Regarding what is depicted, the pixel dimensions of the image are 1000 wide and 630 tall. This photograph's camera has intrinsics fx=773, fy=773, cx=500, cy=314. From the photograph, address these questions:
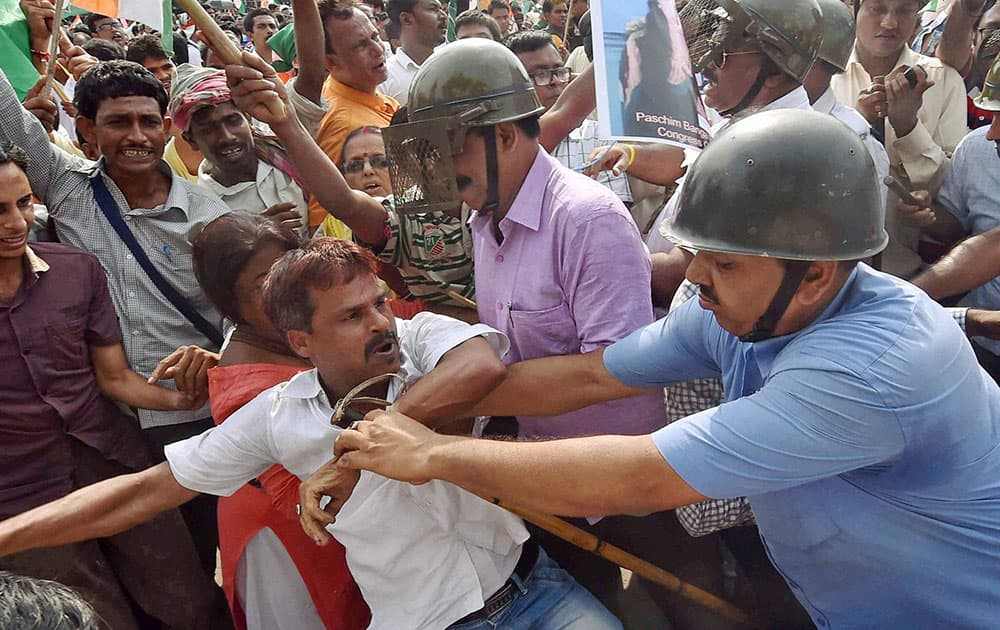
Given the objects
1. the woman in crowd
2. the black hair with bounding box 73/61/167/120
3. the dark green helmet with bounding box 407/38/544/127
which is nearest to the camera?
the dark green helmet with bounding box 407/38/544/127

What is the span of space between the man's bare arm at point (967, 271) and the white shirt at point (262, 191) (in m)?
2.69

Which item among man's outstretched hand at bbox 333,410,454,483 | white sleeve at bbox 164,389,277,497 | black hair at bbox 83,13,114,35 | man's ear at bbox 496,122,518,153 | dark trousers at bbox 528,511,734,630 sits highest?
man's ear at bbox 496,122,518,153

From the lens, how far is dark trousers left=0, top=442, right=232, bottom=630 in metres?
2.83

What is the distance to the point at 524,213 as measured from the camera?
7.67 ft

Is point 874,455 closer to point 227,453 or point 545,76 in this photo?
point 227,453

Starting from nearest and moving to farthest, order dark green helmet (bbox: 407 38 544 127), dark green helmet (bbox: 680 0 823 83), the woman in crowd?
dark green helmet (bbox: 407 38 544 127), the woman in crowd, dark green helmet (bbox: 680 0 823 83)

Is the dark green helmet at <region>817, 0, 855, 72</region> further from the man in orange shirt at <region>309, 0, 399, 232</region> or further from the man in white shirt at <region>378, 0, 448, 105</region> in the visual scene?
the man in white shirt at <region>378, 0, 448, 105</region>

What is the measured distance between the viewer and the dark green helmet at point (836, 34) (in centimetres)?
306

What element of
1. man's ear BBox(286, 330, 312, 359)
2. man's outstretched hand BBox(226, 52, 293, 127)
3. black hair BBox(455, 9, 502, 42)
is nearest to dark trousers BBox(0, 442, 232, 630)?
man's ear BBox(286, 330, 312, 359)

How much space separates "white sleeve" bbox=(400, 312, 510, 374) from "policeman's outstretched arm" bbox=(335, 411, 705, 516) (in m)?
0.35

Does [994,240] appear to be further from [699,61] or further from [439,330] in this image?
[439,330]

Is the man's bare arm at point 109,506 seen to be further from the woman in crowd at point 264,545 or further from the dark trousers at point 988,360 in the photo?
the dark trousers at point 988,360

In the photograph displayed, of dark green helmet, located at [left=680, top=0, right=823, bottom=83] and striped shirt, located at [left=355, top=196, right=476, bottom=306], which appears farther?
striped shirt, located at [left=355, top=196, right=476, bottom=306]

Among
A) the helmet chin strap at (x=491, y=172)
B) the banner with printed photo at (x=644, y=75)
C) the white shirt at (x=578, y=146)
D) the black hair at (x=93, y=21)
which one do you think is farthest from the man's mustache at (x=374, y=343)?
the black hair at (x=93, y=21)
